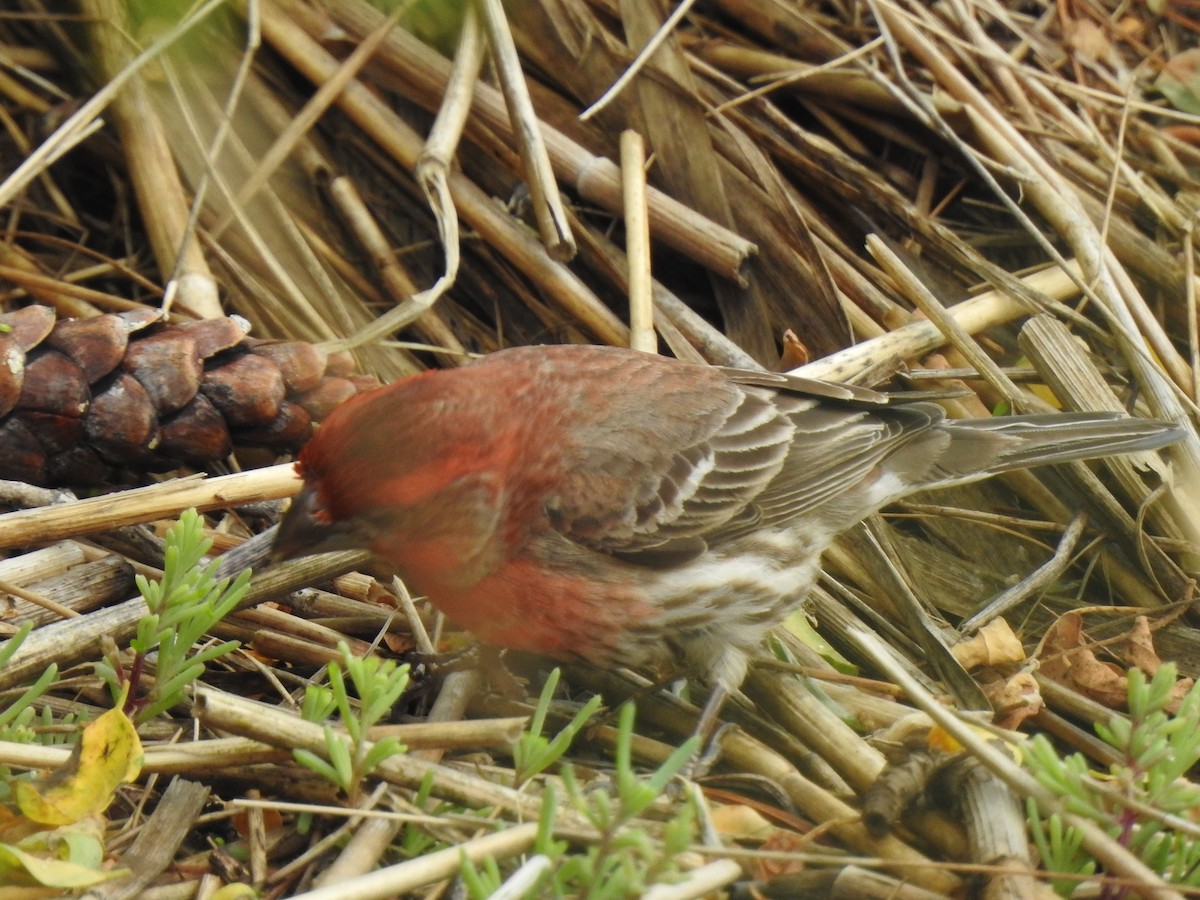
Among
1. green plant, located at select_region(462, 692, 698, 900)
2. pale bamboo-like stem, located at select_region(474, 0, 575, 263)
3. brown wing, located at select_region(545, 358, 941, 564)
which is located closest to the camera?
green plant, located at select_region(462, 692, 698, 900)

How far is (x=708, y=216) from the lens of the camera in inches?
176

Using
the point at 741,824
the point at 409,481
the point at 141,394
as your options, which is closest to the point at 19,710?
the point at 409,481

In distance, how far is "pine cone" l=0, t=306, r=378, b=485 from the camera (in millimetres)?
3271

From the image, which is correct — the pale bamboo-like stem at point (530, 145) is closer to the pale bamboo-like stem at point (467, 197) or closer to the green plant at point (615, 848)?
the pale bamboo-like stem at point (467, 197)

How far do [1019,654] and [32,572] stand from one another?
238cm

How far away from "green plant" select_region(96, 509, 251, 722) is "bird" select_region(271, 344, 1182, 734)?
279 millimetres

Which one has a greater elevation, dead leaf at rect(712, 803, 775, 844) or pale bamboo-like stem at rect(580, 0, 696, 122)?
pale bamboo-like stem at rect(580, 0, 696, 122)

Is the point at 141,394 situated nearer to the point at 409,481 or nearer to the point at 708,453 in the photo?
the point at 409,481

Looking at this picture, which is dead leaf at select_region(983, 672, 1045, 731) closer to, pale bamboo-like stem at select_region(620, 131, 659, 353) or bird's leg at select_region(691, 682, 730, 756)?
bird's leg at select_region(691, 682, 730, 756)

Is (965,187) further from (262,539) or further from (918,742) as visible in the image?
(262,539)

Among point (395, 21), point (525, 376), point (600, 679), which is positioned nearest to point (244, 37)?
point (395, 21)

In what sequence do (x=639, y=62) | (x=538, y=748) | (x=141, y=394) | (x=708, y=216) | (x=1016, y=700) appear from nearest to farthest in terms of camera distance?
1. (x=538, y=748)
2. (x=1016, y=700)
3. (x=141, y=394)
4. (x=639, y=62)
5. (x=708, y=216)

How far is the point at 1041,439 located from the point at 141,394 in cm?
244

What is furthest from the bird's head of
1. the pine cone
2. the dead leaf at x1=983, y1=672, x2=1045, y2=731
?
the dead leaf at x1=983, y1=672, x2=1045, y2=731
